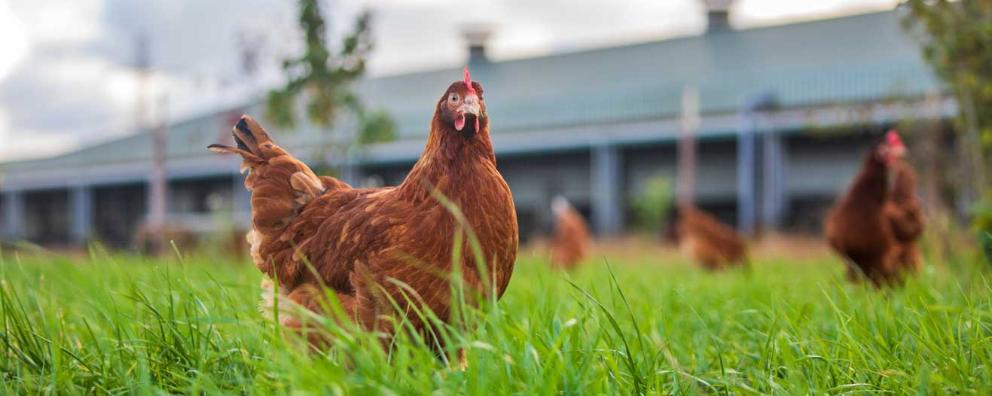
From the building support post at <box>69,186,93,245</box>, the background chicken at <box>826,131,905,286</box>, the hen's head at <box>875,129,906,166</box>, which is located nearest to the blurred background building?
the building support post at <box>69,186,93,245</box>

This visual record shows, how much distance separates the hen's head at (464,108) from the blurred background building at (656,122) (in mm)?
13035

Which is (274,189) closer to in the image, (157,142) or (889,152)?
(889,152)

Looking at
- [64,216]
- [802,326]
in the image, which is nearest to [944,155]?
[802,326]

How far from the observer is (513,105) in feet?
69.1

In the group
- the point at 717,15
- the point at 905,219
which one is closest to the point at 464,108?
the point at 905,219

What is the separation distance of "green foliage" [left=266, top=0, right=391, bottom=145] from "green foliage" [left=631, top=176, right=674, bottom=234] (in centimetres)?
1157

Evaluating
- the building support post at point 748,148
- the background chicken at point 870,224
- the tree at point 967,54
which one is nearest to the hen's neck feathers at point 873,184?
the background chicken at point 870,224

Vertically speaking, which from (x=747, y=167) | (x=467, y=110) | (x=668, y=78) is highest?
(x=668, y=78)

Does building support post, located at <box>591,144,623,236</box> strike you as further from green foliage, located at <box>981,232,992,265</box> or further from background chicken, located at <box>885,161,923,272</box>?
green foliage, located at <box>981,232,992,265</box>

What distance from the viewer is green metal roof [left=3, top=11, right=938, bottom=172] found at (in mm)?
18297

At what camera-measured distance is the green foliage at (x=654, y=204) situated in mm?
18148

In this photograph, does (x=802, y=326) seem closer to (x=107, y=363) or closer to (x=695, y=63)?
(x=107, y=363)

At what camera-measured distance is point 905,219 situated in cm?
555

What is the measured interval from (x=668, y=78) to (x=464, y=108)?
1996 centimetres
